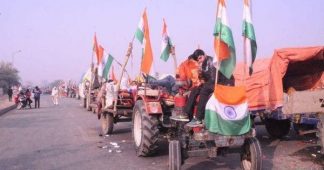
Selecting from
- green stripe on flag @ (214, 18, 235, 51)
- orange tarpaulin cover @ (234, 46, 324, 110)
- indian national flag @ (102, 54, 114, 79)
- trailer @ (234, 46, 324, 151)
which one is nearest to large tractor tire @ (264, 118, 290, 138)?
trailer @ (234, 46, 324, 151)

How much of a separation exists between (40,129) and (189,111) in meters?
9.56

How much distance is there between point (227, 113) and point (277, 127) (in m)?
5.67

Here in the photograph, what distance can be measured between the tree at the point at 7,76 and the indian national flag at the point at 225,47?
8328 cm

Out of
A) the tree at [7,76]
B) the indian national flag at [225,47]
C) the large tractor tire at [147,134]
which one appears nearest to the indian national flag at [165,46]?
the large tractor tire at [147,134]

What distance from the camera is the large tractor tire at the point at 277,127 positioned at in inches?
472

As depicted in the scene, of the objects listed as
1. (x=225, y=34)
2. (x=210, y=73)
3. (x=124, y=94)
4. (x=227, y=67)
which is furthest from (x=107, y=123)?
(x=225, y=34)

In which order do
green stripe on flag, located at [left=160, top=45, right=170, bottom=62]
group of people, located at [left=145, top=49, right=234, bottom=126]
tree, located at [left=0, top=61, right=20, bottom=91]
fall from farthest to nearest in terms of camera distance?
tree, located at [left=0, top=61, right=20, bottom=91] → green stripe on flag, located at [left=160, top=45, right=170, bottom=62] → group of people, located at [left=145, top=49, right=234, bottom=126]

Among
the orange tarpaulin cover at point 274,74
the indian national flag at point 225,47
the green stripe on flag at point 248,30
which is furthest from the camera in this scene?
the orange tarpaulin cover at point 274,74

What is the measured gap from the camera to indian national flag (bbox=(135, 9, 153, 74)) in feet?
35.3

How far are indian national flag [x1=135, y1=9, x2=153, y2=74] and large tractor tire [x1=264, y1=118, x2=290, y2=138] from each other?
154 inches

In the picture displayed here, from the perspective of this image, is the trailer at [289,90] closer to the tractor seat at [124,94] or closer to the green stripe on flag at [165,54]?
the green stripe on flag at [165,54]

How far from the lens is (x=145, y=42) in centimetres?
1116

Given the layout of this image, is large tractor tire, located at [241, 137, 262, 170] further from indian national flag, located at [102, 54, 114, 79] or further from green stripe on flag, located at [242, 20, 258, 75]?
indian national flag, located at [102, 54, 114, 79]

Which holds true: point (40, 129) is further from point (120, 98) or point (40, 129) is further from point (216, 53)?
point (216, 53)
